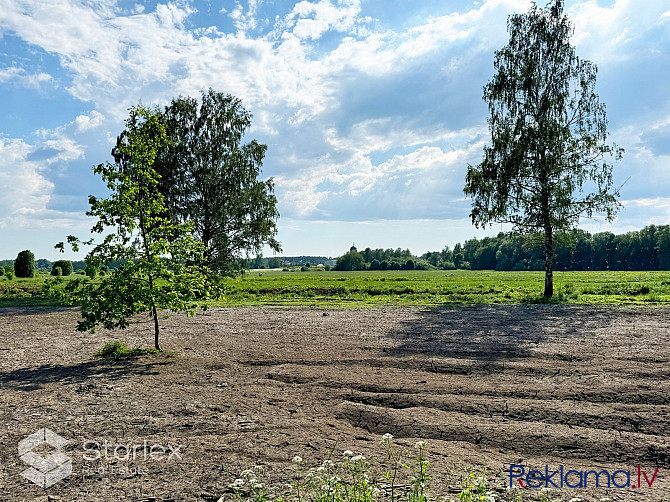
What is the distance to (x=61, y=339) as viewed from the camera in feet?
45.9

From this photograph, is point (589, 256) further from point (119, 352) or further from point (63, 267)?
point (119, 352)

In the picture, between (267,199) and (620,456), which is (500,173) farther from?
(620,456)

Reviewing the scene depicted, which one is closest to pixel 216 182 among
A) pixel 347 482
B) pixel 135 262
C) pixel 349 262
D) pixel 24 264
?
pixel 135 262

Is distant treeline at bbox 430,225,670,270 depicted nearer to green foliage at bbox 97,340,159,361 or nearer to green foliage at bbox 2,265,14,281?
green foliage at bbox 2,265,14,281

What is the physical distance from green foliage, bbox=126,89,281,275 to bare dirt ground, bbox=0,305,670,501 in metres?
16.7

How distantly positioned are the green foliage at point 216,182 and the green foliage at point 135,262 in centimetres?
1780

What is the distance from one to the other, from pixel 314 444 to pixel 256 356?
5.42 metres

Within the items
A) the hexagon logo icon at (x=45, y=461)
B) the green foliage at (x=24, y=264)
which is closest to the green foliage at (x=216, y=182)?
the hexagon logo icon at (x=45, y=461)

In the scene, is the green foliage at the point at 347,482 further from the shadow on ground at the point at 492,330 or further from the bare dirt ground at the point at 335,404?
the shadow on ground at the point at 492,330

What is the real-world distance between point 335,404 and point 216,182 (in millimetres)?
24798

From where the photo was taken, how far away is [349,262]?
12638cm

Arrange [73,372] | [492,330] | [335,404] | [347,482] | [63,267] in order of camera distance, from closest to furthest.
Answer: [347,482]
[335,404]
[73,372]
[492,330]
[63,267]

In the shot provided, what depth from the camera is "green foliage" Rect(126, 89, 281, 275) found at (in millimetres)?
29547
